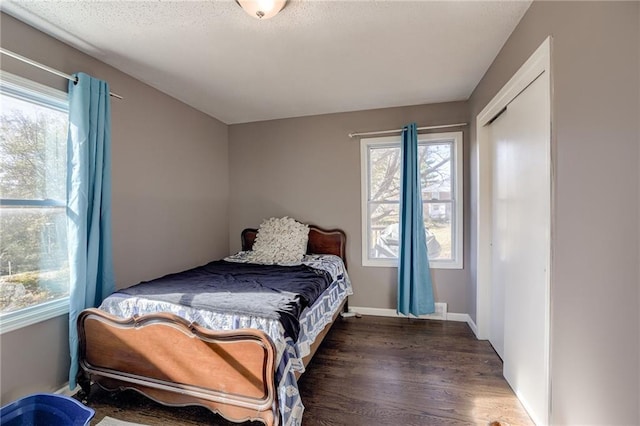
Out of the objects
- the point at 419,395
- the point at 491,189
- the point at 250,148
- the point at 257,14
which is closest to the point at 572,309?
the point at 419,395

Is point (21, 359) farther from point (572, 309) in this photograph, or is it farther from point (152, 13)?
point (572, 309)

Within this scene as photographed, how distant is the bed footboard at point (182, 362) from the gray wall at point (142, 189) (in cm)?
26

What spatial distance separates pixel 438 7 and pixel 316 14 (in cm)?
72

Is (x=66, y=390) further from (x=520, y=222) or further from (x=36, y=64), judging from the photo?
(x=520, y=222)

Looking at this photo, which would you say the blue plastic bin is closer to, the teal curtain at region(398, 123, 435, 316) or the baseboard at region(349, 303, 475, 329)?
the baseboard at region(349, 303, 475, 329)

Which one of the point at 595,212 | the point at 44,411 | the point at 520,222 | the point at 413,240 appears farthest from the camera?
the point at 413,240

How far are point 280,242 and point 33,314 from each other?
6.74ft

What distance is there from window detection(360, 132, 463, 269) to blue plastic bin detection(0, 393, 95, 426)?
2736mm

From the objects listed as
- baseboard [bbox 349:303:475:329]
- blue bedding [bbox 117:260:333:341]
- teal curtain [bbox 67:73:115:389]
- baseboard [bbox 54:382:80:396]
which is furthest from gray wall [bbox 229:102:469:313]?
baseboard [bbox 54:382:80:396]

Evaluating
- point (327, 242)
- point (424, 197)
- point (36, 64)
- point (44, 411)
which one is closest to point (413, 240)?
point (424, 197)

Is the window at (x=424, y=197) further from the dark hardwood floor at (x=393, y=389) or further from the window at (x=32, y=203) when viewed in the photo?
the window at (x=32, y=203)

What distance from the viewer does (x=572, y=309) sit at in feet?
4.11

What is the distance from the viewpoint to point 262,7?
1586 mm

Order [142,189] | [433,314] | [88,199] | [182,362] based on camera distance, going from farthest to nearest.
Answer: [433,314] < [142,189] < [88,199] < [182,362]
